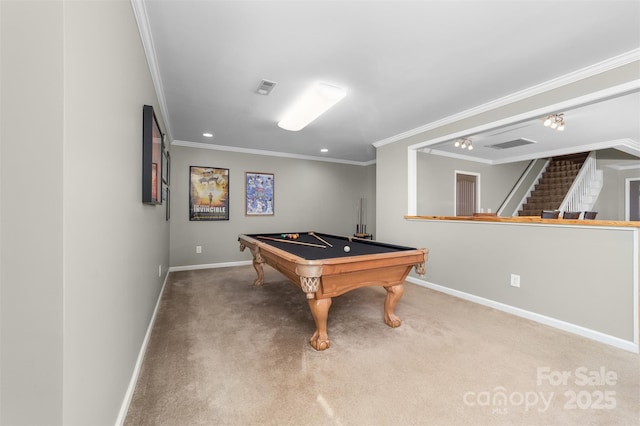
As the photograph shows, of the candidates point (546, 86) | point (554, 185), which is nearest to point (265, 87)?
point (546, 86)

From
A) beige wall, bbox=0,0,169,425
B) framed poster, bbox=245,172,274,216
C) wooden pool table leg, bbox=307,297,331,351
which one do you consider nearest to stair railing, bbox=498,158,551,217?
framed poster, bbox=245,172,274,216

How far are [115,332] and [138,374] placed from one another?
0.67 metres

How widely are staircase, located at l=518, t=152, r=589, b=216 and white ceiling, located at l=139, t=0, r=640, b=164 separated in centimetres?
312

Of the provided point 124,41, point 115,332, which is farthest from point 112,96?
point 115,332

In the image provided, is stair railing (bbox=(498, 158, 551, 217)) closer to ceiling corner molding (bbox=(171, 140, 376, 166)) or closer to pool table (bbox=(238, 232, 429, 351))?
ceiling corner molding (bbox=(171, 140, 376, 166))

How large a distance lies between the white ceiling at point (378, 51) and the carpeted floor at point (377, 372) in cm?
231

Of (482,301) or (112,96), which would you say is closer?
(112,96)

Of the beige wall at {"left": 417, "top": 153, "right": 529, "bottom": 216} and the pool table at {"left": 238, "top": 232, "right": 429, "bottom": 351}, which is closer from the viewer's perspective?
the pool table at {"left": 238, "top": 232, "right": 429, "bottom": 351}

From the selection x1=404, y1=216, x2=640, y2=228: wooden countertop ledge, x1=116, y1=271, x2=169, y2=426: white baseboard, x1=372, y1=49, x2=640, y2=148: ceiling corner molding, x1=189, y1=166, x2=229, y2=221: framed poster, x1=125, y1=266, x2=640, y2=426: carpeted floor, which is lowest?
x1=125, y1=266, x2=640, y2=426: carpeted floor

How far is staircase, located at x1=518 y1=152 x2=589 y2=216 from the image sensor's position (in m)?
6.39

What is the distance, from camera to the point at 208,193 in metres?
4.97

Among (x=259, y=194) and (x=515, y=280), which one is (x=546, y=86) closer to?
(x=515, y=280)

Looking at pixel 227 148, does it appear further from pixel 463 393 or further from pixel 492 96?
pixel 463 393

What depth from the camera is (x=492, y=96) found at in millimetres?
2932
